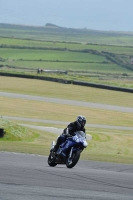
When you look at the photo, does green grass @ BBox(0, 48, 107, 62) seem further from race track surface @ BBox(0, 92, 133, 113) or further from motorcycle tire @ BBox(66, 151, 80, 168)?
motorcycle tire @ BBox(66, 151, 80, 168)

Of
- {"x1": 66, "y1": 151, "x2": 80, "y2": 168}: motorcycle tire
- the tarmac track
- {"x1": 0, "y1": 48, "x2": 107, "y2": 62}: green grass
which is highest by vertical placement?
the tarmac track

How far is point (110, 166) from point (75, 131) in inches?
88.5

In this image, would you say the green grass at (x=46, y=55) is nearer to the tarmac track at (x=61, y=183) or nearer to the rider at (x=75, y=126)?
the rider at (x=75, y=126)

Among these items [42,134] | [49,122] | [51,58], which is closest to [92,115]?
[49,122]

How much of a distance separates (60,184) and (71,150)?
4.15 m

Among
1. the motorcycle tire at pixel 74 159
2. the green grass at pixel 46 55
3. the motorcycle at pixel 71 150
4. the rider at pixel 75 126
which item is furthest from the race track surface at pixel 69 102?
the green grass at pixel 46 55

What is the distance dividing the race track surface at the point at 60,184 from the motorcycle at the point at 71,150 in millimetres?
512

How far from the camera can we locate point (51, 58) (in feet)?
554

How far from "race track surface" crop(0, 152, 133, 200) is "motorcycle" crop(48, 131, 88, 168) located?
51 centimetres

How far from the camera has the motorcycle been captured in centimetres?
1760

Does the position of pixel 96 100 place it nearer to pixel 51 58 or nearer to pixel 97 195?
pixel 97 195

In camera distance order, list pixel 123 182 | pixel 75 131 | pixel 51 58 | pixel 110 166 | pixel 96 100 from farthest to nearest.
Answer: pixel 51 58 < pixel 96 100 < pixel 110 166 < pixel 75 131 < pixel 123 182

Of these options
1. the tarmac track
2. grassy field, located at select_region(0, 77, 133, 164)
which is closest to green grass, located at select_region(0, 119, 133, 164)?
grassy field, located at select_region(0, 77, 133, 164)

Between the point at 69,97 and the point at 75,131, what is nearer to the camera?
the point at 75,131
